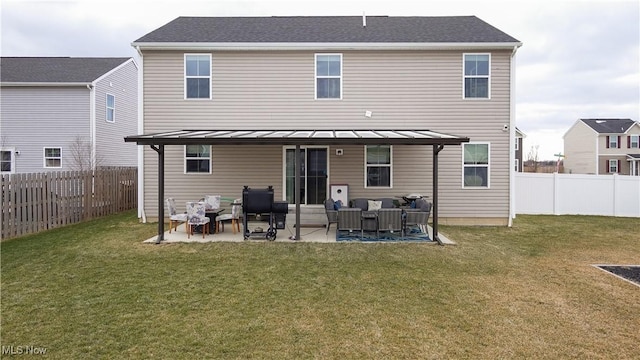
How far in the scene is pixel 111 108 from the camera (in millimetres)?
18734

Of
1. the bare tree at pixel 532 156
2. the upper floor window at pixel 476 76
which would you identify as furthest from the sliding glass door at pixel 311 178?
the bare tree at pixel 532 156

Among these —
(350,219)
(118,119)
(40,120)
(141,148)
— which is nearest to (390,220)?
(350,219)

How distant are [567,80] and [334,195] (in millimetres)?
29722

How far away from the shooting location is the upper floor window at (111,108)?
18.5 metres

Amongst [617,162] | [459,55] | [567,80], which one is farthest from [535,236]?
[617,162]

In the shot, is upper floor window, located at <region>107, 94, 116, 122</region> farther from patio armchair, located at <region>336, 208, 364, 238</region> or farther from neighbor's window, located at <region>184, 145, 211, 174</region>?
patio armchair, located at <region>336, 208, 364, 238</region>

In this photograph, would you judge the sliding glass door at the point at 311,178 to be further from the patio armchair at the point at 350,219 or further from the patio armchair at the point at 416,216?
the patio armchair at the point at 416,216

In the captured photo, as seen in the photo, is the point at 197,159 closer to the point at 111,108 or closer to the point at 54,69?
A: the point at 111,108

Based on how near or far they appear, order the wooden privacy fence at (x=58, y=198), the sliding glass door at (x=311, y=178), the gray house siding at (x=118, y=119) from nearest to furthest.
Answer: the wooden privacy fence at (x=58, y=198) < the sliding glass door at (x=311, y=178) < the gray house siding at (x=118, y=119)

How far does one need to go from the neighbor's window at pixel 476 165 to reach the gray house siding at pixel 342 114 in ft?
0.59

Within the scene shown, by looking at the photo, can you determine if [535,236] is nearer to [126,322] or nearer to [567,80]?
[126,322]

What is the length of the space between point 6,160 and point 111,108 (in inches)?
206

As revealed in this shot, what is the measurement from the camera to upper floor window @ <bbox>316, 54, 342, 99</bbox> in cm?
1118

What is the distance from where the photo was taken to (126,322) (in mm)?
4250
